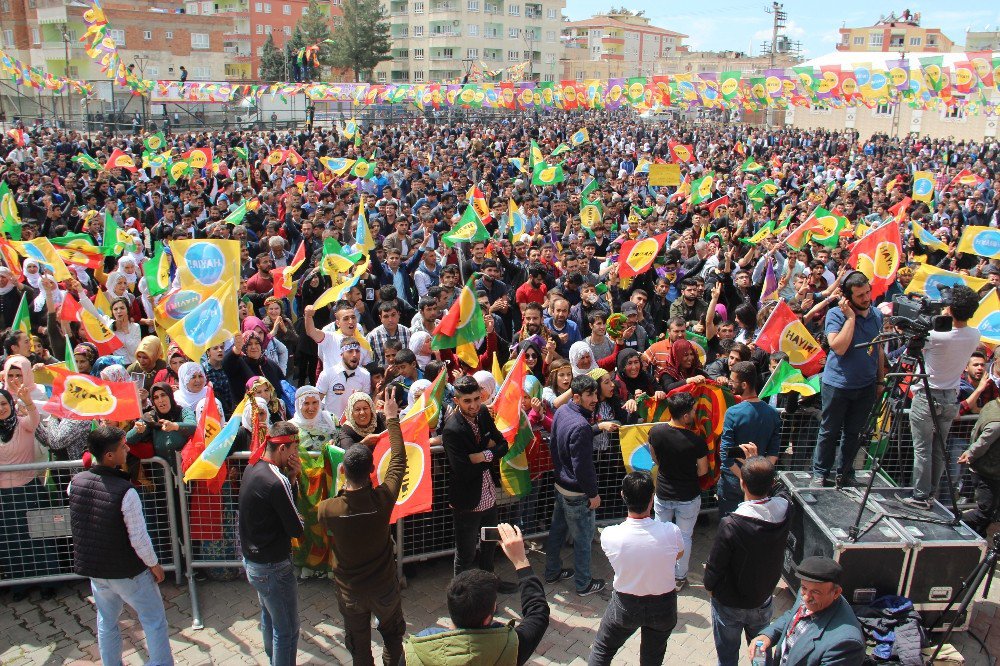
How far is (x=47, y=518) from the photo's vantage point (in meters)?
5.18

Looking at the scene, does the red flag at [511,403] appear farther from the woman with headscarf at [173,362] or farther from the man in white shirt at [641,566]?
the woman with headscarf at [173,362]

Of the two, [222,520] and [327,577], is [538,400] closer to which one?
[327,577]

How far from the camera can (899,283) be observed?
944 cm

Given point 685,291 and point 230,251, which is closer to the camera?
point 230,251

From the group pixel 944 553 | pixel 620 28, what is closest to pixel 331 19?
pixel 620 28

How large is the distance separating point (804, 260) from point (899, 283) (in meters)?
1.29

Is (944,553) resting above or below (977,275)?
below

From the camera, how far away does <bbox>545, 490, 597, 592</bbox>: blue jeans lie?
16.9 ft

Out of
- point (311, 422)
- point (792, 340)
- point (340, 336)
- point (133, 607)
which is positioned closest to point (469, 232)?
point (340, 336)

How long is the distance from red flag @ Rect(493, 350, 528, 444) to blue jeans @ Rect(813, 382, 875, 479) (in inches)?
82.3

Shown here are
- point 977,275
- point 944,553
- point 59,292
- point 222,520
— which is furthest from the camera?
point 977,275

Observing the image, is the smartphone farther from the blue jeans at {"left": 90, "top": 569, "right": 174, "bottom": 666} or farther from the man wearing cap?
the blue jeans at {"left": 90, "top": 569, "right": 174, "bottom": 666}

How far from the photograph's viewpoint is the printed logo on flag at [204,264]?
705 centimetres

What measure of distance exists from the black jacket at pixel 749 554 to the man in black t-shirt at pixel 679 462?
2.50 ft
